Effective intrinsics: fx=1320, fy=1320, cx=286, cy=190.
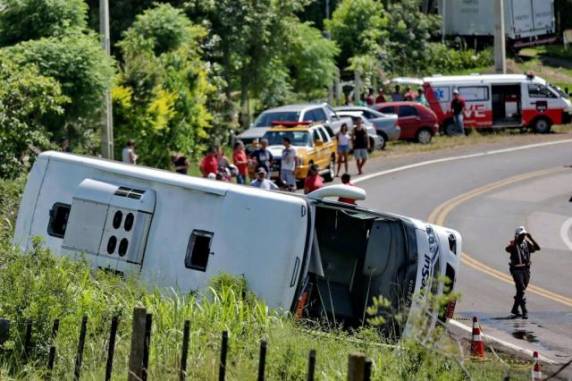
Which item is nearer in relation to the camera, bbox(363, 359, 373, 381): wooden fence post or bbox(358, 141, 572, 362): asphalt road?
bbox(363, 359, 373, 381): wooden fence post

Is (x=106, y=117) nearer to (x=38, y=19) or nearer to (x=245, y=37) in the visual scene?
(x=38, y=19)

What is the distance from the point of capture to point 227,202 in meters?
15.8

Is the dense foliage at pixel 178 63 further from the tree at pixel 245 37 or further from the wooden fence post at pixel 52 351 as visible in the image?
the wooden fence post at pixel 52 351

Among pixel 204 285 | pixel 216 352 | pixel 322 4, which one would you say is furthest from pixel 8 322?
pixel 322 4

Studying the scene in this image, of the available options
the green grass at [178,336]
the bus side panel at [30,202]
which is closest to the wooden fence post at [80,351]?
the green grass at [178,336]

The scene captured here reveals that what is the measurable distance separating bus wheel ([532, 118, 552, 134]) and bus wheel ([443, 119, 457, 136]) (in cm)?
293

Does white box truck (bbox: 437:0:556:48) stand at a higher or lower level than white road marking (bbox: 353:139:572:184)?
higher

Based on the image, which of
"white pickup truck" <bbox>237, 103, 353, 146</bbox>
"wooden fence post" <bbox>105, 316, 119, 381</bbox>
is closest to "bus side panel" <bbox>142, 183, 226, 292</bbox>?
"wooden fence post" <bbox>105, 316, 119, 381</bbox>

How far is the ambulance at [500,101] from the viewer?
45.6 meters

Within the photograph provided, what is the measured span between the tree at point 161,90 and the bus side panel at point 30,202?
1526cm

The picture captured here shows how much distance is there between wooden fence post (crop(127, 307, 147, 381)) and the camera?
10.8 meters

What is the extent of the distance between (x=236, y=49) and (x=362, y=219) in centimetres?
2784

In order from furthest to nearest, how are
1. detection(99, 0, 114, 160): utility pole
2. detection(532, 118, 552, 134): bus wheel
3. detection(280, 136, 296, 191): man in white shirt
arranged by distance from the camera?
detection(532, 118, 552, 134): bus wheel, detection(280, 136, 296, 191): man in white shirt, detection(99, 0, 114, 160): utility pole

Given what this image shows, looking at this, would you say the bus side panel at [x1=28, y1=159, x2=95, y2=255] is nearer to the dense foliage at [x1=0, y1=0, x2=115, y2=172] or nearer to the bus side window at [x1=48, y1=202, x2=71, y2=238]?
the bus side window at [x1=48, y1=202, x2=71, y2=238]
